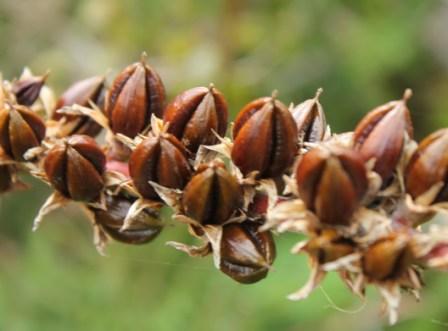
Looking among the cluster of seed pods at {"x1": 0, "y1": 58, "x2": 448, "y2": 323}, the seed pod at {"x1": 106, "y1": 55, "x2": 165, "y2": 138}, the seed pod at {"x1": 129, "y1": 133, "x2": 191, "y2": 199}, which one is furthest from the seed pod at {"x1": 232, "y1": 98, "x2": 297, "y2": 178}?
the seed pod at {"x1": 106, "y1": 55, "x2": 165, "y2": 138}

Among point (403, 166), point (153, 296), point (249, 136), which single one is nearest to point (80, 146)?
point (249, 136)

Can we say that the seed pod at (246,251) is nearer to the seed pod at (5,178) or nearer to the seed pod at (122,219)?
the seed pod at (122,219)

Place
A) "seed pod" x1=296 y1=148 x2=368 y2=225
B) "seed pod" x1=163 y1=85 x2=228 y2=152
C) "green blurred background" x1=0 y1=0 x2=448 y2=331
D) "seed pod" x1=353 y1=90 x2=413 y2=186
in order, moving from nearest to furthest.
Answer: "seed pod" x1=296 y1=148 x2=368 y2=225 < "seed pod" x1=353 y1=90 x2=413 y2=186 < "seed pod" x1=163 y1=85 x2=228 y2=152 < "green blurred background" x1=0 y1=0 x2=448 y2=331

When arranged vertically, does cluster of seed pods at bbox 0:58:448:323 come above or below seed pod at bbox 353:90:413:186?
below

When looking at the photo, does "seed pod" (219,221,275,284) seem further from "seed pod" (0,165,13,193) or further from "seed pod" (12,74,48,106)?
"seed pod" (12,74,48,106)

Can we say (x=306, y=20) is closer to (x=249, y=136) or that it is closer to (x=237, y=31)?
(x=237, y=31)

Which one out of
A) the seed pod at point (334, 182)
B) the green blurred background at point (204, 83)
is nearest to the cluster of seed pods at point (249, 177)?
the seed pod at point (334, 182)

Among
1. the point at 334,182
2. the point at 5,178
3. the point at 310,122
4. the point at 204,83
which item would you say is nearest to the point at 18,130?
the point at 5,178
